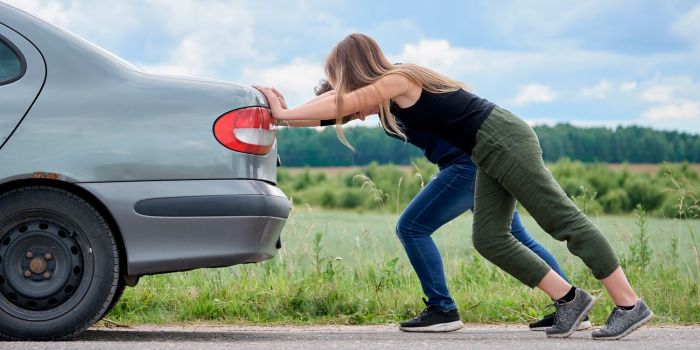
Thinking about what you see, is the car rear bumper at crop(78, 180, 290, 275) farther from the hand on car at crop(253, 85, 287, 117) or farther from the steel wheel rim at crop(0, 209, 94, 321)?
the hand on car at crop(253, 85, 287, 117)

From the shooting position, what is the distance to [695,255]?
7820 millimetres

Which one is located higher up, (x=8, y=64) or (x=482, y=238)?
Result: (x=8, y=64)

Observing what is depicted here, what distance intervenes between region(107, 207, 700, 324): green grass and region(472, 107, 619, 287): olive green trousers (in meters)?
1.41

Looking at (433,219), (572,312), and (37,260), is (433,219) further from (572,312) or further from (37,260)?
(37,260)

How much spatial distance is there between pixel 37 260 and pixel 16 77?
0.91 m

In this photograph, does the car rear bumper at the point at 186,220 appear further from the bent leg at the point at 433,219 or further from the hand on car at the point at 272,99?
the bent leg at the point at 433,219

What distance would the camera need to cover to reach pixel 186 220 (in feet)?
15.4

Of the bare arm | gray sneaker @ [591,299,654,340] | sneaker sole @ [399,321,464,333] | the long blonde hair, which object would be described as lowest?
sneaker sole @ [399,321,464,333]

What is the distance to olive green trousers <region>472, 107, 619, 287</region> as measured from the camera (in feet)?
16.2

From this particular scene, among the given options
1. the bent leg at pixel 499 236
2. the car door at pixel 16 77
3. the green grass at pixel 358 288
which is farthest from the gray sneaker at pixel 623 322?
the car door at pixel 16 77

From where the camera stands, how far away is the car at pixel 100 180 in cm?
464

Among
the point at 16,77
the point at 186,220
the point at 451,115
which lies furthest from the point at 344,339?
the point at 16,77

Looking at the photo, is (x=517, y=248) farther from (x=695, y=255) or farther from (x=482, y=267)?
(x=695, y=255)

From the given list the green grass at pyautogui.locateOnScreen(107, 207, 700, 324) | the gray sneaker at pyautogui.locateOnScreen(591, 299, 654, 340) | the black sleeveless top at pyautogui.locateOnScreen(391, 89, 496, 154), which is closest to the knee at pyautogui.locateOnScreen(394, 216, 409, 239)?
the black sleeveless top at pyautogui.locateOnScreen(391, 89, 496, 154)
